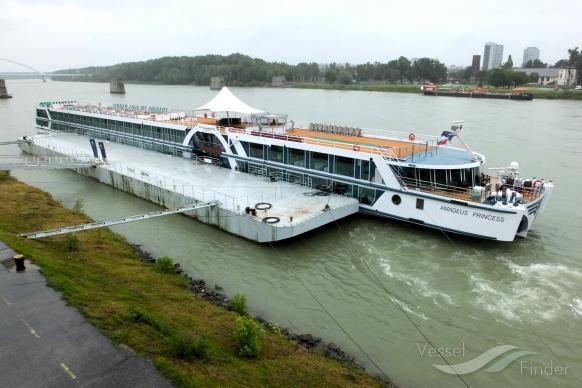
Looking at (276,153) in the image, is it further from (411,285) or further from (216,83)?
(216,83)

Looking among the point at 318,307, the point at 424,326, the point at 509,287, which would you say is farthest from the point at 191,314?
the point at 509,287

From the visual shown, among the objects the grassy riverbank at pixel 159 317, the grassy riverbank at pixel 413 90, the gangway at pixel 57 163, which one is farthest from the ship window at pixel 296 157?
the grassy riverbank at pixel 413 90

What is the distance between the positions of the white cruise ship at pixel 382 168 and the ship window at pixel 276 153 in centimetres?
6

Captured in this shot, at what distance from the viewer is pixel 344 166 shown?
73.8 ft

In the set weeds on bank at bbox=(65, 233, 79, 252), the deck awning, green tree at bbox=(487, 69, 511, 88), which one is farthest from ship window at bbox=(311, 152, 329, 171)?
green tree at bbox=(487, 69, 511, 88)

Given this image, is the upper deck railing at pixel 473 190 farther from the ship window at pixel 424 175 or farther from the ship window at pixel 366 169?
the ship window at pixel 366 169

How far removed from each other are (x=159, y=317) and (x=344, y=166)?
44.0 feet

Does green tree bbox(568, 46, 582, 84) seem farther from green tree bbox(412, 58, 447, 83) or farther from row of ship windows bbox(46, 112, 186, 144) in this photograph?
row of ship windows bbox(46, 112, 186, 144)

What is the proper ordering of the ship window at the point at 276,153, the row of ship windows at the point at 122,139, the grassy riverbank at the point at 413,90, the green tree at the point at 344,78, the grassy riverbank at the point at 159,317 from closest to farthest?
the grassy riverbank at the point at 159,317 → the ship window at the point at 276,153 → the row of ship windows at the point at 122,139 → the grassy riverbank at the point at 413,90 → the green tree at the point at 344,78

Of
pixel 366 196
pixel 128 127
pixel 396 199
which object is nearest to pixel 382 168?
pixel 396 199

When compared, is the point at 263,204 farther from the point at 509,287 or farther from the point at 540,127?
the point at 540,127

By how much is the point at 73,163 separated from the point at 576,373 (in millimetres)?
30665

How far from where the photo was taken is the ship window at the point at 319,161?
76.6ft

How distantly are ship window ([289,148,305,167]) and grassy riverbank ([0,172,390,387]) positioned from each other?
10546 millimetres
